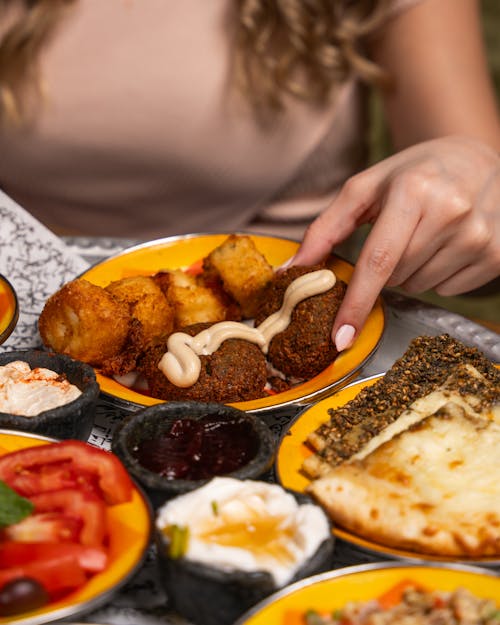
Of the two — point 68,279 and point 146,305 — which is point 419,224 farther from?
point 68,279

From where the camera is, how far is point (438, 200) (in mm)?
2381

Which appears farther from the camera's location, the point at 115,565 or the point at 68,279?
the point at 68,279

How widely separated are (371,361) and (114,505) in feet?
3.34

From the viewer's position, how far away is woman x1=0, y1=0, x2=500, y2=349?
3277 mm

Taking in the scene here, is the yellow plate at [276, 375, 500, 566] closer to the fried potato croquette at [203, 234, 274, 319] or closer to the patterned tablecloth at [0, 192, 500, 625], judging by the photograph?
the patterned tablecloth at [0, 192, 500, 625]

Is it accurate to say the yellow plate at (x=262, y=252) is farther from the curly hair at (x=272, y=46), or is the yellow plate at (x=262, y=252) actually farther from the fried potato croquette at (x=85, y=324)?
the curly hair at (x=272, y=46)

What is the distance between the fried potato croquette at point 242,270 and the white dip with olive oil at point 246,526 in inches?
42.3

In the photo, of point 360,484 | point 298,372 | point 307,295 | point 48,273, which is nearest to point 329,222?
point 307,295

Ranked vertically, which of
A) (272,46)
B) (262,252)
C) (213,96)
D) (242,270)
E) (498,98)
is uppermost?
(272,46)

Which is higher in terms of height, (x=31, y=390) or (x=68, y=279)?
(x=31, y=390)

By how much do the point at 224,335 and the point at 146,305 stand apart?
0.99 ft

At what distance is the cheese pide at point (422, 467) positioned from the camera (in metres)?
1.54

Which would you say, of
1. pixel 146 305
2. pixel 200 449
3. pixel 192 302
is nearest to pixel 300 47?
pixel 192 302

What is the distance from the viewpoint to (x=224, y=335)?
7.47 feet
